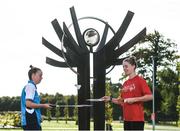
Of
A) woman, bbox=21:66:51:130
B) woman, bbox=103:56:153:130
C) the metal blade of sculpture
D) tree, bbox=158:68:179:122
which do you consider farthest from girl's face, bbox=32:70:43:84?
tree, bbox=158:68:179:122

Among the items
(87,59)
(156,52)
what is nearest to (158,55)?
(156,52)

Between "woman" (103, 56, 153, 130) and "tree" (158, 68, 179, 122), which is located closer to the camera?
"woman" (103, 56, 153, 130)

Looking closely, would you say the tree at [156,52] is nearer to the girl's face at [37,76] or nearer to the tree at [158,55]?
the tree at [158,55]

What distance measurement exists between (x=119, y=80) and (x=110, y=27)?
49996 millimetres

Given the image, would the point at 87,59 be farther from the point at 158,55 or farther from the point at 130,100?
the point at 158,55

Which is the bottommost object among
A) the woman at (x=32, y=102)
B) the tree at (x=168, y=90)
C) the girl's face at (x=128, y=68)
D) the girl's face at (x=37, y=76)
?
the woman at (x=32, y=102)

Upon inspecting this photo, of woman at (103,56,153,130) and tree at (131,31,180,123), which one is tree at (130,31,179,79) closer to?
tree at (131,31,180,123)

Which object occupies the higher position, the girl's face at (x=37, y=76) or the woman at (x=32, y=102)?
the girl's face at (x=37, y=76)

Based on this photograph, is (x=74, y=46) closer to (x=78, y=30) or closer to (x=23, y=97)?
(x=78, y=30)

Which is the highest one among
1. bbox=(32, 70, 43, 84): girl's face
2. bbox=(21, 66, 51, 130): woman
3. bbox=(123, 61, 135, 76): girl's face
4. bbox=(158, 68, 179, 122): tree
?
bbox=(158, 68, 179, 122): tree

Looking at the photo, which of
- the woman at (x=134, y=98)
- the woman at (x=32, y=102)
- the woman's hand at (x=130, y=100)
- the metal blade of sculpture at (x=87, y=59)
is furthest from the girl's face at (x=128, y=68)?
the metal blade of sculpture at (x=87, y=59)

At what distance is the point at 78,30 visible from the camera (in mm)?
12438

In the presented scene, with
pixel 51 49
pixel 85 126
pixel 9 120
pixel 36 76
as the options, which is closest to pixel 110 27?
pixel 51 49

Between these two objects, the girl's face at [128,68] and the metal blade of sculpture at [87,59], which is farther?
the metal blade of sculpture at [87,59]
